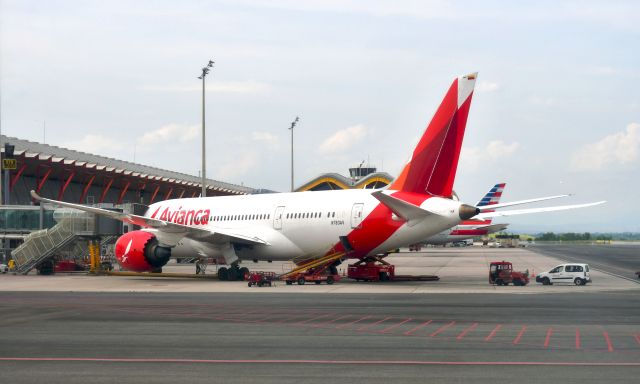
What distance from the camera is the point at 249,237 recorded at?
158 feet

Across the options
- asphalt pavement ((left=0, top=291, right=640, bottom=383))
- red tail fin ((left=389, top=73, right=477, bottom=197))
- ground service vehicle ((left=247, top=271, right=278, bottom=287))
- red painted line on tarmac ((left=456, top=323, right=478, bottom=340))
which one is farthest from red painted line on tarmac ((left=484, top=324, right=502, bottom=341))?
ground service vehicle ((left=247, top=271, right=278, bottom=287))

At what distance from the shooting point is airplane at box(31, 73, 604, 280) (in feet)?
130

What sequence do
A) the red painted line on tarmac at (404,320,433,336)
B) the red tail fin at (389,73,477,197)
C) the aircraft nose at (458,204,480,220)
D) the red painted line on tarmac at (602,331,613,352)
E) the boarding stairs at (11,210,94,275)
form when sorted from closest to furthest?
1. the red painted line on tarmac at (602,331,613,352)
2. the red painted line on tarmac at (404,320,433,336)
3. the aircraft nose at (458,204,480,220)
4. the red tail fin at (389,73,477,197)
5. the boarding stairs at (11,210,94,275)

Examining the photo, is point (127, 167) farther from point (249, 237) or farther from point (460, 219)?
point (460, 219)

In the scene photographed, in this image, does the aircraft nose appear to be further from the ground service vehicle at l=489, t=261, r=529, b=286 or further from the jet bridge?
the jet bridge

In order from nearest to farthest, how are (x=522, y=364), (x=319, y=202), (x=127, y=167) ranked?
(x=522, y=364)
(x=319, y=202)
(x=127, y=167)

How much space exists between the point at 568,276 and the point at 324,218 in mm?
13282

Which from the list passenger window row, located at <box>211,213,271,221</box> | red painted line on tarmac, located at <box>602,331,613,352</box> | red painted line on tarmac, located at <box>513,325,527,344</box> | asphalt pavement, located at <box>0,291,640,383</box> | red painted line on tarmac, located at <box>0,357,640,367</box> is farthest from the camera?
passenger window row, located at <box>211,213,271,221</box>

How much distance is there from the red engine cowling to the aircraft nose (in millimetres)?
18068

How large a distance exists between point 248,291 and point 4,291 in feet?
38.4

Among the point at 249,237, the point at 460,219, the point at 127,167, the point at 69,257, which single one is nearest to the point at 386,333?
the point at 460,219

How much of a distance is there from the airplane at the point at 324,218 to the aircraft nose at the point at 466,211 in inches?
1.8

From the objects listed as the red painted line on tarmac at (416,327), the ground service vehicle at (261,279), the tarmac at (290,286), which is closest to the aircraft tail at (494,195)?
the tarmac at (290,286)

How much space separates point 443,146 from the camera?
131 feet
